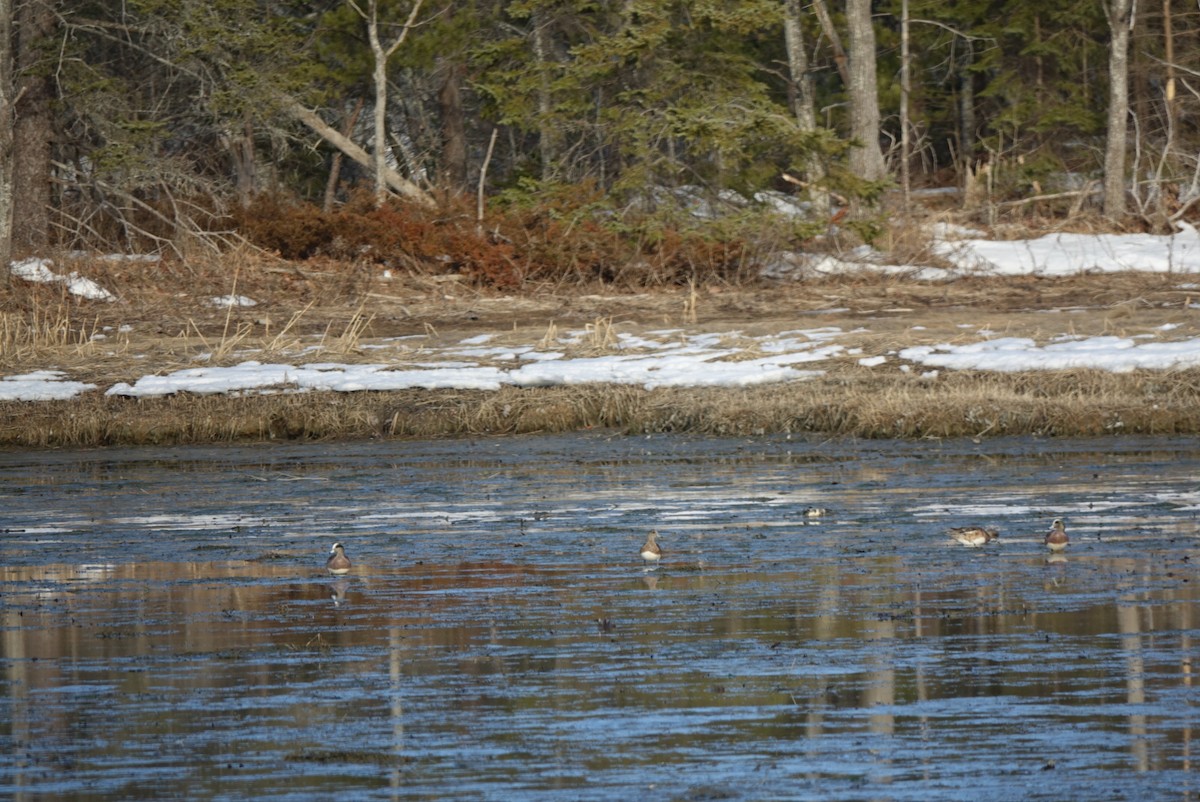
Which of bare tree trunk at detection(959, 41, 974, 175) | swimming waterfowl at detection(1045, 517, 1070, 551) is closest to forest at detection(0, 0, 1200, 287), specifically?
bare tree trunk at detection(959, 41, 974, 175)

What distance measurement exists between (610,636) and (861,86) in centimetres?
2390

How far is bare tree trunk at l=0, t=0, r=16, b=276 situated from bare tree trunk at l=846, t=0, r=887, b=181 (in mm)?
13858

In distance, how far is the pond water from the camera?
720 cm

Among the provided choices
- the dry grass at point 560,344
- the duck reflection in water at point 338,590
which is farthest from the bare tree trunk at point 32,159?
the duck reflection in water at point 338,590

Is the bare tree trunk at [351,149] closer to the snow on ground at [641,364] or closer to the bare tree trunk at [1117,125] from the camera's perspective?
the snow on ground at [641,364]

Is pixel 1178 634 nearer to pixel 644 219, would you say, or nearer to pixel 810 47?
pixel 644 219

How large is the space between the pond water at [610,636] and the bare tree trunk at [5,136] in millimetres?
10933

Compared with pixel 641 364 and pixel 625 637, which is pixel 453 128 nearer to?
pixel 641 364

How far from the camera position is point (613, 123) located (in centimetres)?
2925

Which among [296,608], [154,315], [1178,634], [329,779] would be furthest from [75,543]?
[154,315]

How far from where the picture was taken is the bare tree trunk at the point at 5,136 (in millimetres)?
26344

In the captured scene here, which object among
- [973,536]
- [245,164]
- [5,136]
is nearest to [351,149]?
[245,164]

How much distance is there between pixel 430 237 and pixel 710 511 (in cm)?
1500

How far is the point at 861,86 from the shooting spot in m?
32.2
